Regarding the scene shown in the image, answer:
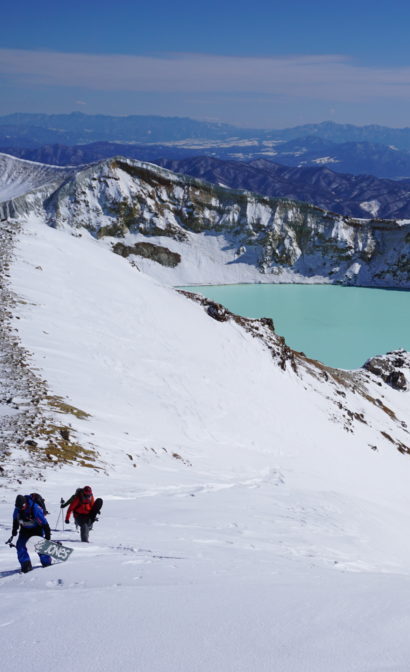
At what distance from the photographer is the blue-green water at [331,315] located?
194ft

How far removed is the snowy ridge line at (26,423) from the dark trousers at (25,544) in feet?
11.9

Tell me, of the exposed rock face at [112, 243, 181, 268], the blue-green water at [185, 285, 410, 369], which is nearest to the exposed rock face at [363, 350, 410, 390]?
the blue-green water at [185, 285, 410, 369]

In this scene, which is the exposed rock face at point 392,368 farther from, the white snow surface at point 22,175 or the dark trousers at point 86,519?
the white snow surface at point 22,175

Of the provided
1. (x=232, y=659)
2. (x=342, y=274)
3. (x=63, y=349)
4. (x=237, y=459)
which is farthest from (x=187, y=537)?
(x=342, y=274)

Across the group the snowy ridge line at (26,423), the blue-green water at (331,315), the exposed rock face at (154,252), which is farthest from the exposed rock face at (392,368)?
the exposed rock face at (154,252)

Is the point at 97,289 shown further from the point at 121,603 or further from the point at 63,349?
the point at 121,603

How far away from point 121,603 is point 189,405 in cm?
1639

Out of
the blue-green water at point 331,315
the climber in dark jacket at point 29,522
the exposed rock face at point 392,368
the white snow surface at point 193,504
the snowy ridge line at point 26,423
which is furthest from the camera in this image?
the blue-green water at point 331,315

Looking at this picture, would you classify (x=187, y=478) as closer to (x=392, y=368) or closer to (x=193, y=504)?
(x=193, y=504)

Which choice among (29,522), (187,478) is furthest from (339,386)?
(29,522)

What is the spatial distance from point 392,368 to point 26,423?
3747 centimetres

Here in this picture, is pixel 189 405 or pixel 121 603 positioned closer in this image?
pixel 121 603

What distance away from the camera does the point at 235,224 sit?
10581 cm

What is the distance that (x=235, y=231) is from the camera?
105500 millimetres
